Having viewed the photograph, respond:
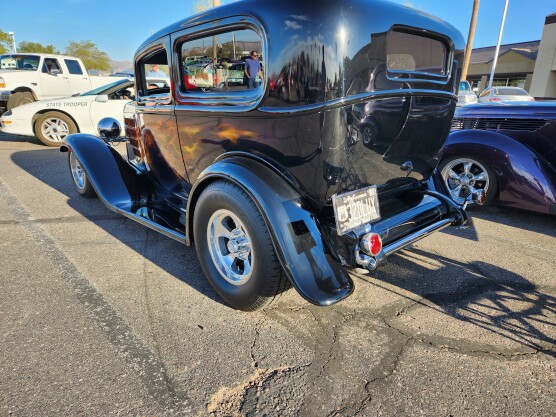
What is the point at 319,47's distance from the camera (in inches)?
76.6

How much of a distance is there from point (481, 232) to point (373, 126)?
2.42 meters

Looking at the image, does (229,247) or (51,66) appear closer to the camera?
(229,247)

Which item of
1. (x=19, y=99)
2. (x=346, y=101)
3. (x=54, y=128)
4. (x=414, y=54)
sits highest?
(x=414, y=54)

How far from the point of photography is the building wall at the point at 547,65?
92.7ft

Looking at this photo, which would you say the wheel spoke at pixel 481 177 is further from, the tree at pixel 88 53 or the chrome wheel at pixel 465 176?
the tree at pixel 88 53

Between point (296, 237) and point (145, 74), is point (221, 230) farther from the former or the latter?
point (145, 74)

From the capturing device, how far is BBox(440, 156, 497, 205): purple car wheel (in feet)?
13.5

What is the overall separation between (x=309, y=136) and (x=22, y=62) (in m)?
12.6

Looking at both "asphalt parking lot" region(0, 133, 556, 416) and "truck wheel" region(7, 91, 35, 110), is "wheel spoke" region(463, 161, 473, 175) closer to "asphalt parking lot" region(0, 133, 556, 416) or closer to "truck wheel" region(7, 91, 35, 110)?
"asphalt parking lot" region(0, 133, 556, 416)

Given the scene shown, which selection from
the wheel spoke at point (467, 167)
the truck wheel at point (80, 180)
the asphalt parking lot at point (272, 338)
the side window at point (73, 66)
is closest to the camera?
the asphalt parking lot at point (272, 338)

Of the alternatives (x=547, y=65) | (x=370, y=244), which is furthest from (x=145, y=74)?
(x=547, y=65)

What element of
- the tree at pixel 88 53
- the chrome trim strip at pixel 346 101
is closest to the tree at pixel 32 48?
the tree at pixel 88 53

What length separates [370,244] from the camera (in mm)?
2109

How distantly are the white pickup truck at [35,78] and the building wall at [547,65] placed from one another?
107ft
